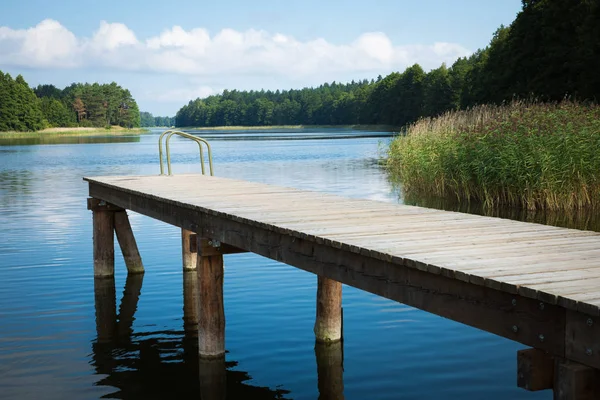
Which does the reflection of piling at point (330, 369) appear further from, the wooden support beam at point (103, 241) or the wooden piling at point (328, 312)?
the wooden support beam at point (103, 241)

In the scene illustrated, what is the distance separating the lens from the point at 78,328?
8.57m

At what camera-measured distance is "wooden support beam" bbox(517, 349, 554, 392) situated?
3602 millimetres

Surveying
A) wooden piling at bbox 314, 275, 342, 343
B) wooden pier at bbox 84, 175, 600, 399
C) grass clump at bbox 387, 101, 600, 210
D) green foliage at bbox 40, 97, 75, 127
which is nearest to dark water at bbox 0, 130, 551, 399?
wooden piling at bbox 314, 275, 342, 343

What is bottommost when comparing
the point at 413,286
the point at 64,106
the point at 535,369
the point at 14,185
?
the point at 14,185

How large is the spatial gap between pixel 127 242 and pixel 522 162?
25.0 feet

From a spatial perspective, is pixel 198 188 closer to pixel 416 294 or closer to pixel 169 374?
pixel 169 374

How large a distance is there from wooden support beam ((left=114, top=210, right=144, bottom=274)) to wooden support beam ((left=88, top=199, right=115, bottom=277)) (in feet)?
0.63

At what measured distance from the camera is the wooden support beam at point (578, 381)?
10.8 feet

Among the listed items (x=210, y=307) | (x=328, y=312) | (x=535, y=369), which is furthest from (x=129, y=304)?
(x=535, y=369)

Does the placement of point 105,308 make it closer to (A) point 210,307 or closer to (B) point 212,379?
(A) point 210,307

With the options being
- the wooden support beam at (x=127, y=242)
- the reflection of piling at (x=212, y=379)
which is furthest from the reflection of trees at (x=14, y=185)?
the reflection of piling at (x=212, y=379)

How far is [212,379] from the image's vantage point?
6867 millimetres

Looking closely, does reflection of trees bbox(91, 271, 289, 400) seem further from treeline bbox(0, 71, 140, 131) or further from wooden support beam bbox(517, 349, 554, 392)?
treeline bbox(0, 71, 140, 131)

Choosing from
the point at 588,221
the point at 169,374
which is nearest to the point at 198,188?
the point at 169,374
